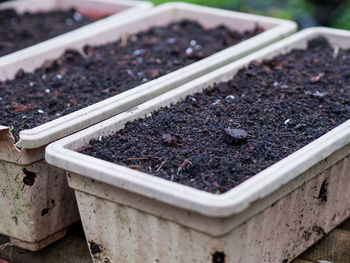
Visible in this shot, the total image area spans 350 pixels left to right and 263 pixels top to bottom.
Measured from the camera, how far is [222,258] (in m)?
1.97

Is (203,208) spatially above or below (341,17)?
above

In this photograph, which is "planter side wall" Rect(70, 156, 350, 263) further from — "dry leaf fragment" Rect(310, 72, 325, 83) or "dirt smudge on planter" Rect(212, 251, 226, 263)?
"dry leaf fragment" Rect(310, 72, 325, 83)

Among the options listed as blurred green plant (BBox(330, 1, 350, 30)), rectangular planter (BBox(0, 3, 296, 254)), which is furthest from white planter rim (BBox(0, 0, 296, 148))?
blurred green plant (BBox(330, 1, 350, 30))

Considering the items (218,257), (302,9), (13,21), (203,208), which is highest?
(203,208)

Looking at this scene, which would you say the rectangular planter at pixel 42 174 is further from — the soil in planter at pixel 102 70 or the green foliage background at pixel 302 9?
the green foliage background at pixel 302 9

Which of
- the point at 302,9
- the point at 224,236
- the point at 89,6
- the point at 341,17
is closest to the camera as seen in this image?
the point at 224,236

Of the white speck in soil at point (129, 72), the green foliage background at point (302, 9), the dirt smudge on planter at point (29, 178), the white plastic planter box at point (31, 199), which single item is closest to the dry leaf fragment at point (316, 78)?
the white speck in soil at point (129, 72)

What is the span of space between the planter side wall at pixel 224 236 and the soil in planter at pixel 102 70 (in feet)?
1.93

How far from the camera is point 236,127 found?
2502mm

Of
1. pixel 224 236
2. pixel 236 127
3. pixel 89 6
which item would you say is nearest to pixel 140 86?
pixel 236 127

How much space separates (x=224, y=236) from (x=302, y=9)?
12.3ft

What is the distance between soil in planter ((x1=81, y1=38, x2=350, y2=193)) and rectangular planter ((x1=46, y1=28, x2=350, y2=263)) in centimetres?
12

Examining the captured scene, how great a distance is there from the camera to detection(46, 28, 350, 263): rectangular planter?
191cm

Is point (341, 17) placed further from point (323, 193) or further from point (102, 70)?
point (323, 193)
